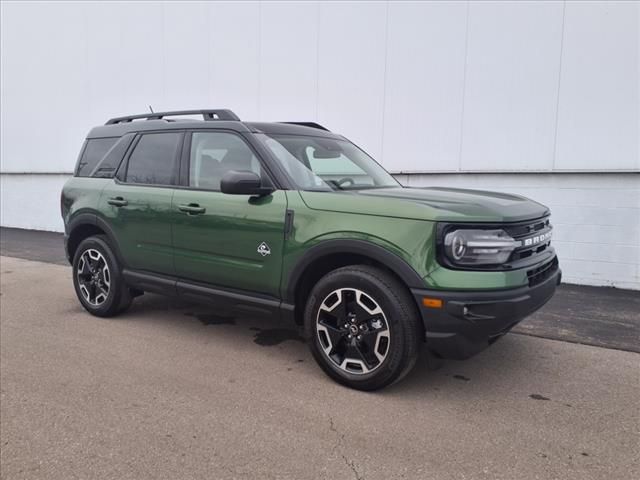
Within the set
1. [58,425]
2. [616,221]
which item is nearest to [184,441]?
[58,425]

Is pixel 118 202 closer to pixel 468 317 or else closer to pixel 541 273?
pixel 468 317

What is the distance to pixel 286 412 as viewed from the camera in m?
3.07

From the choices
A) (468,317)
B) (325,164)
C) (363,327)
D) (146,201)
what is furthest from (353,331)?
(146,201)

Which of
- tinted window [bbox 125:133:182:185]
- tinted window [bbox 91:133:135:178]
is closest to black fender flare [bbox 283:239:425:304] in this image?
tinted window [bbox 125:133:182:185]

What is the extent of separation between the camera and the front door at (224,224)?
3697mm

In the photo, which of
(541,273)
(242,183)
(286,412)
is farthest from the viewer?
(242,183)

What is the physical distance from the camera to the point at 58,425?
2.88 metres

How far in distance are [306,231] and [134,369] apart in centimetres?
167

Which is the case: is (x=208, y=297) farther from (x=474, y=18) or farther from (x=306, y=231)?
(x=474, y=18)

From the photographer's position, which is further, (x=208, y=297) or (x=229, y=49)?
(x=229, y=49)

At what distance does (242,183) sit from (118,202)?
70.0 inches

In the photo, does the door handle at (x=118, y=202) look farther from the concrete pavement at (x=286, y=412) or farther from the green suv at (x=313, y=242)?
the concrete pavement at (x=286, y=412)

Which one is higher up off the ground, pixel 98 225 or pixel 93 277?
pixel 98 225

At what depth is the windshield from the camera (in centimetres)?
382
